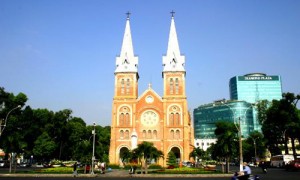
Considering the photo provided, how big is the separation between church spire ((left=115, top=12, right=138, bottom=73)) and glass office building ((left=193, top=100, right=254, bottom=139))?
9264 centimetres

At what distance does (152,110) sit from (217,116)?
110597 millimetres

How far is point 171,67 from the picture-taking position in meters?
75.3

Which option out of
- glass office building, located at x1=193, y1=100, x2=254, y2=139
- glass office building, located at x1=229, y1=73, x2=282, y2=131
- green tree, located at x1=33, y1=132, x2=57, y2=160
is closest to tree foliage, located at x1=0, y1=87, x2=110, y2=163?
green tree, located at x1=33, y1=132, x2=57, y2=160

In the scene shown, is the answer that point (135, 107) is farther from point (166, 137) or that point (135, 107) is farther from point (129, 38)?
point (129, 38)

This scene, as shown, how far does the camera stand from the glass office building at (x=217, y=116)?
530 ft

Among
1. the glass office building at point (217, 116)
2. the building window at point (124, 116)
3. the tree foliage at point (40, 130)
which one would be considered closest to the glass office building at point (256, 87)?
the glass office building at point (217, 116)

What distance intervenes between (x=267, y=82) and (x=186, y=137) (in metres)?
122

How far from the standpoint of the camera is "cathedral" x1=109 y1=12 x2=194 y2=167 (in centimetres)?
7031

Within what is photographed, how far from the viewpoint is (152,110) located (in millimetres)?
73125

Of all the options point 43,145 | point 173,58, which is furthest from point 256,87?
point 43,145

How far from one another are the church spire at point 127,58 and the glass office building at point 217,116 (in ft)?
304

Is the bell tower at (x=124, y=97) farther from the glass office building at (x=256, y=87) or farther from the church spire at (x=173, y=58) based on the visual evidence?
the glass office building at (x=256, y=87)

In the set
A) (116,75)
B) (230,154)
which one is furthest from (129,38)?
(230,154)

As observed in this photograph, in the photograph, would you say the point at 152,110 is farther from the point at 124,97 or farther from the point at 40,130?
the point at 40,130
